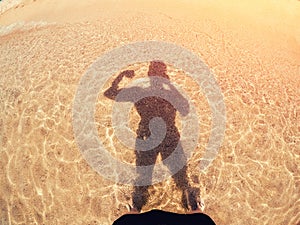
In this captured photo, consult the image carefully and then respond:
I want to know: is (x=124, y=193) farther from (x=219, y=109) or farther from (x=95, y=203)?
(x=219, y=109)

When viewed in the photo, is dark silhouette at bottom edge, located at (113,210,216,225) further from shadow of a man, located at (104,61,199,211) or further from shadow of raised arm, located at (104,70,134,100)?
shadow of raised arm, located at (104,70,134,100)

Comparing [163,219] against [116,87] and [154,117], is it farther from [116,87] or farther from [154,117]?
[116,87]

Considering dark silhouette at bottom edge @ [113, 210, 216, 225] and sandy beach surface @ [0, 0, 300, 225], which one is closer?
dark silhouette at bottom edge @ [113, 210, 216, 225]

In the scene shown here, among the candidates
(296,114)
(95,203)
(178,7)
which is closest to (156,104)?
(95,203)

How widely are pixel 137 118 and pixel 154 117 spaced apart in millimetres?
416

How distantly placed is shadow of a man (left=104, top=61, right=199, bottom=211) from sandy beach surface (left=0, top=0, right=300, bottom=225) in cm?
18

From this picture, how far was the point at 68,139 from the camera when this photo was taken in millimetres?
6789

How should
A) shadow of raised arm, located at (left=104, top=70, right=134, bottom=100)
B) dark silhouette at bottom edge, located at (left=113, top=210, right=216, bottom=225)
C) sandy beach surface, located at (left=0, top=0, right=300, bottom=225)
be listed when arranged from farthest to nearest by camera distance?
shadow of raised arm, located at (left=104, top=70, right=134, bottom=100) < sandy beach surface, located at (left=0, top=0, right=300, bottom=225) < dark silhouette at bottom edge, located at (left=113, top=210, right=216, bottom=225)

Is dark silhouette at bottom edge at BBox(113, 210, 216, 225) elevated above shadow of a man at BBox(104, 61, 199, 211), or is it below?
below

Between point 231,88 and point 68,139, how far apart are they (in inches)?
171

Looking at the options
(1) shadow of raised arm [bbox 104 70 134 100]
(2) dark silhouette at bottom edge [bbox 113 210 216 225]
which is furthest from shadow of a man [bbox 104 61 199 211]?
(2) dark silhouette at bottom edge [bbox 113 210 216 225]

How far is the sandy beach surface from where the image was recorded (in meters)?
6.12

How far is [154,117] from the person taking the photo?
704 centimetres

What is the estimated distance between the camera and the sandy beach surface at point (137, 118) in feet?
20.1
